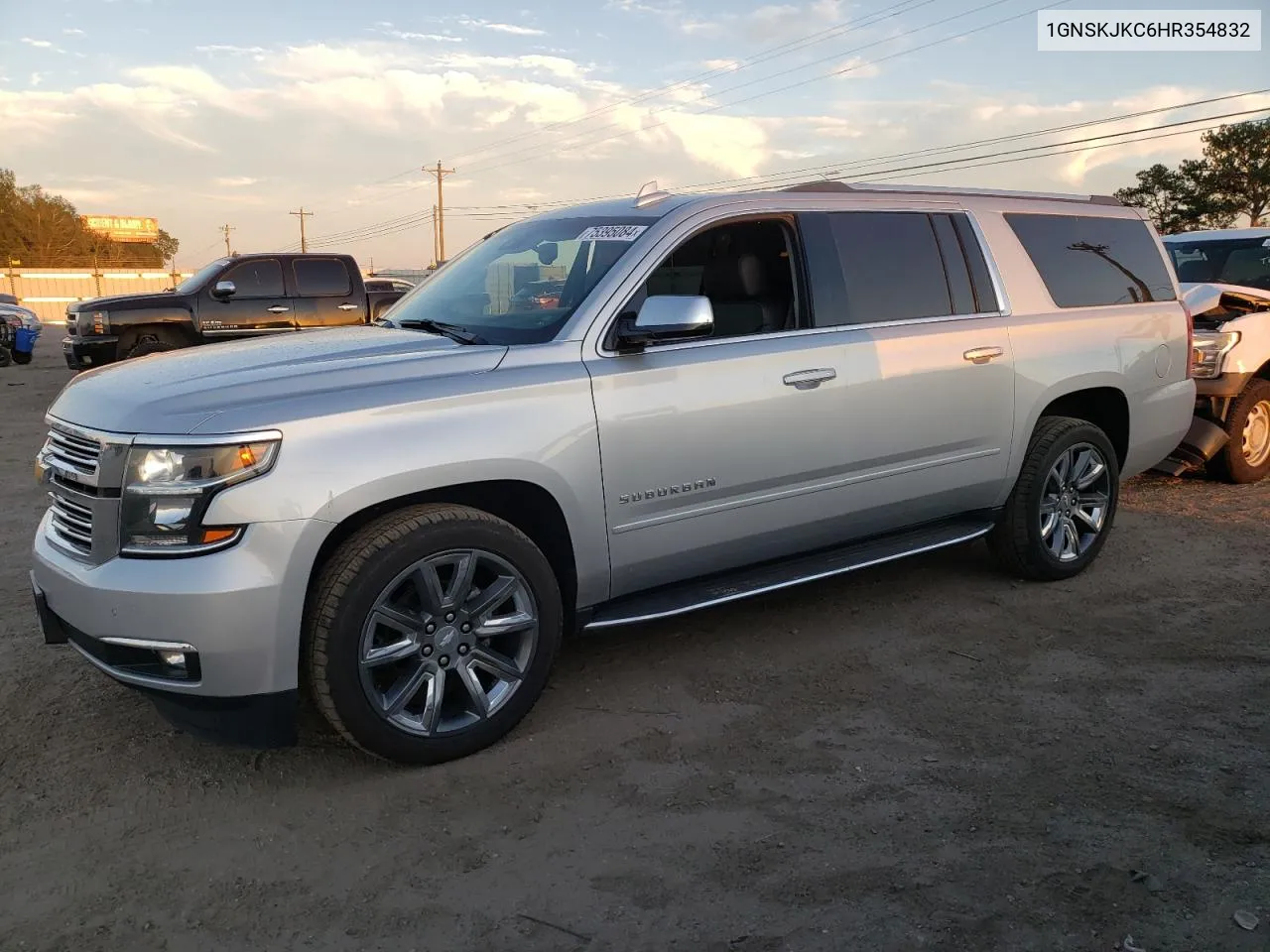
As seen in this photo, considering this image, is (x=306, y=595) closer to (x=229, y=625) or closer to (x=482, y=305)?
(x=229, y=625)

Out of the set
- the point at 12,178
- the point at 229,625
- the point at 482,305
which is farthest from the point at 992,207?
the point at 12,178

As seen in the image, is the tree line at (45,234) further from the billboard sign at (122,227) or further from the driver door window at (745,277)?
the driver door window at (745,277)

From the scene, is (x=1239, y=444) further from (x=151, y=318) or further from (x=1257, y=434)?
(x=151, y=318)

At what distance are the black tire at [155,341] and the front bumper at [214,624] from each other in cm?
1074

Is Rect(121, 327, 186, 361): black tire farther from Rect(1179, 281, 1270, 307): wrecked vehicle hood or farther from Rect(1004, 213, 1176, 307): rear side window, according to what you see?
Rect(1179, 281, 1270, 307): wrecked vehicle hood

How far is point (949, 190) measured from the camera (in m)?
4.89

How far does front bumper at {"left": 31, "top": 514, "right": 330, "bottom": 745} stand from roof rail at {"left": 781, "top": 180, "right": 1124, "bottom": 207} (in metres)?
2.67

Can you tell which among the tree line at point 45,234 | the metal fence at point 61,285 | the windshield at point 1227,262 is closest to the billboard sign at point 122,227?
the tree line at point 45,234

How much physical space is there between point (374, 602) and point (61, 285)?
64.9 metres

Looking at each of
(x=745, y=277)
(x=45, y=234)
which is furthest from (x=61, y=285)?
(x=745, y=277)

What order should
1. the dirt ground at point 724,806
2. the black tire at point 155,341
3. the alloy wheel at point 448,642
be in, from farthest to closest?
the black tire at point 155,341, the alloy wheel at point 448,642, the dirt ground at point 724,806

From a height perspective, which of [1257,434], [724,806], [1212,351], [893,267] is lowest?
[724,806]

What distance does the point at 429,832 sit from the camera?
3.01m

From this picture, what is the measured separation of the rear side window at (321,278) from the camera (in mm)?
13406
